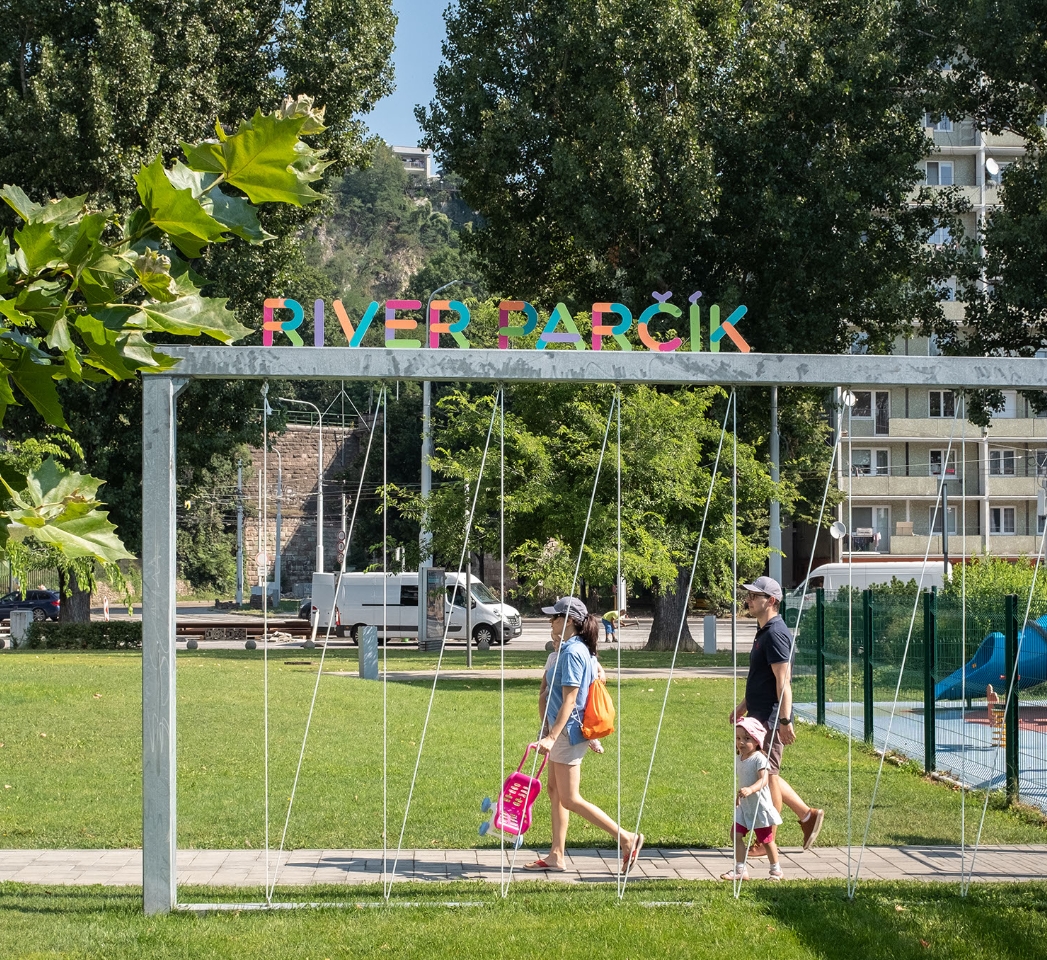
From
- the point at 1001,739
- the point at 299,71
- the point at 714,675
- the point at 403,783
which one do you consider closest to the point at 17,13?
the point at 299,71

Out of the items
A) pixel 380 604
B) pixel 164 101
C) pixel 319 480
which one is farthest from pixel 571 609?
pixel 380 604

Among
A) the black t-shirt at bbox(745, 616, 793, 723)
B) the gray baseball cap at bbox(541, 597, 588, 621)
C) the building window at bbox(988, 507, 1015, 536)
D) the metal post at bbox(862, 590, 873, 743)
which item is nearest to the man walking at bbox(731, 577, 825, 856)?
the black t-shirt at bbox(745, 616, 793, 723)

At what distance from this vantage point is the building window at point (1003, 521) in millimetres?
53312

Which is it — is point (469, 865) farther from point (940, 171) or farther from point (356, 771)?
point (940, 171)

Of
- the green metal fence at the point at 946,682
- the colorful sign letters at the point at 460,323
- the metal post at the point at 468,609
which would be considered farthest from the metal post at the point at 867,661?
the colorful sign letters at the point at 460,323

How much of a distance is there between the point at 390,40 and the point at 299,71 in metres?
2.67

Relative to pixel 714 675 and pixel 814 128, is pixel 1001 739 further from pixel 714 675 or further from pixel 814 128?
pixel 814 128

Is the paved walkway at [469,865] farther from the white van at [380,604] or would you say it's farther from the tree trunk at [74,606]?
the white van at [380,604]

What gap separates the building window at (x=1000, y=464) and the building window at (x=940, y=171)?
1233 centimetres

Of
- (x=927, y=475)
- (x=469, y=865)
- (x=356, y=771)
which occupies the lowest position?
(x=356, y=771)

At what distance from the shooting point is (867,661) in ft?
47.1

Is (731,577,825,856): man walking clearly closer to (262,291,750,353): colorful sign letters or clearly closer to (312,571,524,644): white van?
(262,291,750,353): colorful sign letters

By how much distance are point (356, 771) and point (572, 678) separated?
198 inches

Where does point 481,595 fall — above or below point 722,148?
below
